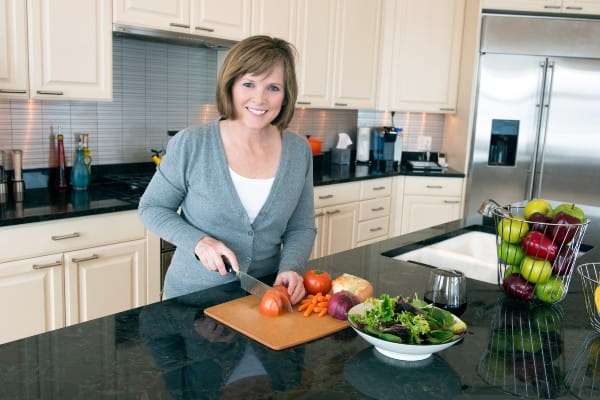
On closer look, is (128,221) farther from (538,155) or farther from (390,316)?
(538,155)

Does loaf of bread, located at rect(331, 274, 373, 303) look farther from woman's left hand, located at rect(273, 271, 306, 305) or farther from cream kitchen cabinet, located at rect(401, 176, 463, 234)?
cream kitchen cabinet, located at rect(401, 176, 463, 234)

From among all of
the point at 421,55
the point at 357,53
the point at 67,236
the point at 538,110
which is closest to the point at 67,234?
the point at 67,236

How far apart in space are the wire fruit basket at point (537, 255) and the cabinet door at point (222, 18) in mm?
2148

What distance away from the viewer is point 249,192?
178 centimetres

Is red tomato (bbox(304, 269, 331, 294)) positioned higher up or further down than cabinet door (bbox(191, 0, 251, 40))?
further down

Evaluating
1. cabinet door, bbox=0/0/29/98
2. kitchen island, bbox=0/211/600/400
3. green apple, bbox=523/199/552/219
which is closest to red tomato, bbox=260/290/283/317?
kitchen island, bbox=0/211/600/400

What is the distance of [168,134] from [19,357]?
2.48 meters

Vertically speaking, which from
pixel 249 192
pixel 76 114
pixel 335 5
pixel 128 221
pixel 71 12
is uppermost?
pixel 335 5

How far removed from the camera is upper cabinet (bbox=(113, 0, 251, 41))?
2.91 m

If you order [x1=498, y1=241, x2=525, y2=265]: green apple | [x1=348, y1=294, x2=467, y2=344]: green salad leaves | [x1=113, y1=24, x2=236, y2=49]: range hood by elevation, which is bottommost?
[x1=348, y1=294, x2=467, y2=344]: green salad leaves

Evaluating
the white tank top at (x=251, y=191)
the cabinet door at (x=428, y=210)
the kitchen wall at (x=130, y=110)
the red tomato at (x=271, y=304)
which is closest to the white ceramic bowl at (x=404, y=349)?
the red tomato at (x=271, y=304)

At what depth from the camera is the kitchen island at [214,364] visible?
108 centimetres

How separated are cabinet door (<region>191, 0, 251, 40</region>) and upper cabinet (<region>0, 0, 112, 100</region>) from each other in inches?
20.9

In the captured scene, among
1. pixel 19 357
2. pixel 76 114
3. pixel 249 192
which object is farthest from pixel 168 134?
pixel 19 357
